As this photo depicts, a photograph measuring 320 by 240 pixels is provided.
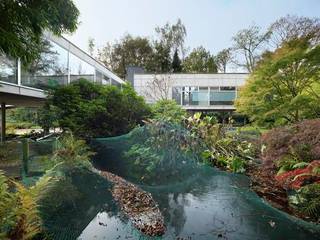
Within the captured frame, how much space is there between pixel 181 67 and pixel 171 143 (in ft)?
95.5

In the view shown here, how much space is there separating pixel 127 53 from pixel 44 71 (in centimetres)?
2727

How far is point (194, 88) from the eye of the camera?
27.5 metres

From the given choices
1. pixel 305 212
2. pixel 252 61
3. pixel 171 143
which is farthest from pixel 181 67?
pixel 305 212

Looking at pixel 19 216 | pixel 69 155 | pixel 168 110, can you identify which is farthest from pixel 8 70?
pixel 19 216

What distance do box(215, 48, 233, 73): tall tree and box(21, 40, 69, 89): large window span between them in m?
21.2

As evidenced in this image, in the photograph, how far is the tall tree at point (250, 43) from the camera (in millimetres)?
27797

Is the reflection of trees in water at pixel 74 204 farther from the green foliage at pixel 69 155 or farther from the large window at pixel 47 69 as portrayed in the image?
the large window at pixel 47 69

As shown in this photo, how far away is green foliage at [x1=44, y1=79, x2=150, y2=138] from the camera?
11.6 meters

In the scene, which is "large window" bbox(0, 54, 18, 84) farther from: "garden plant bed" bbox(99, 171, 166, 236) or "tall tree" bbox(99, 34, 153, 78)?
"tall tree" bbox(99, 34, 153, 78)

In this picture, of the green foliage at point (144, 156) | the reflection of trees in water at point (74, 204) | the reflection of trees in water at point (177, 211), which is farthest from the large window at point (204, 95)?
the reflection of trees in water at point (74, 204)

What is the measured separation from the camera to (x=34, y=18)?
22.6ft

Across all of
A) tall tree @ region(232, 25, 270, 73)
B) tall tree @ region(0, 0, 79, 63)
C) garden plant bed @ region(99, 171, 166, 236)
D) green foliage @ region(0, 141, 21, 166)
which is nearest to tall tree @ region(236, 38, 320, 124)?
garden plant bed @ region(99, 171, 166, 236)

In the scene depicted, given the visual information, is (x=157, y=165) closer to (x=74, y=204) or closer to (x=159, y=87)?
(x=74, y=204)

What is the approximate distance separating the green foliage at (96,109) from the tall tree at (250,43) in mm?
17027
